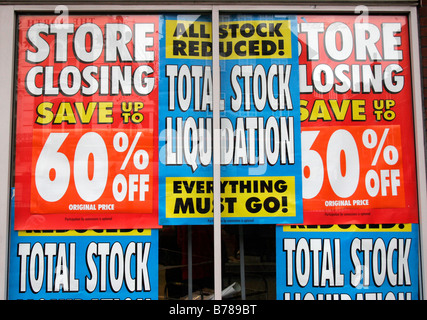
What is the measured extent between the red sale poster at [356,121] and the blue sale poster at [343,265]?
0.49 ft

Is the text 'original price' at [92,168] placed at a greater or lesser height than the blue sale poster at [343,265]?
greater

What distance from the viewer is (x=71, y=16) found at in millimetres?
4023

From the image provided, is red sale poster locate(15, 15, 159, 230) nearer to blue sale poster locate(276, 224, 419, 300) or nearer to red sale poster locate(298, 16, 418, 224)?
blue sale poster locate(276, 224, 419, 300)

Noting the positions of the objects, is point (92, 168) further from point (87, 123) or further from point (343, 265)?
point (343, 265)

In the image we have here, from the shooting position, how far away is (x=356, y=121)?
3980 millimetres

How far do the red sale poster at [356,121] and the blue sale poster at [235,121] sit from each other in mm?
137

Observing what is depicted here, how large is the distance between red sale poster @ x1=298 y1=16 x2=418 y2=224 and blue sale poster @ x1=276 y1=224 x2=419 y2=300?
149 millimetres

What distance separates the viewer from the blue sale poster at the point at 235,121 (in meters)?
3.88

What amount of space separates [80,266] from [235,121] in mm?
1755

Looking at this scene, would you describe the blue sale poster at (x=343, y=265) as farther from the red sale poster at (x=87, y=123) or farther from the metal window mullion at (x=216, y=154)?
the red sale poster at (x=87, y=123)

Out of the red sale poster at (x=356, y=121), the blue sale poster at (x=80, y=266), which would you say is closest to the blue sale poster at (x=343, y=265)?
the red sale poster at (x=356, y=121)

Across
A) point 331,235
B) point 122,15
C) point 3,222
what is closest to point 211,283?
point 331,235

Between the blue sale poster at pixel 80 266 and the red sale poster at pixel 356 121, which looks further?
the red sale poster at pixel 356 121

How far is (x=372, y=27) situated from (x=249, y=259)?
7.48 feet
